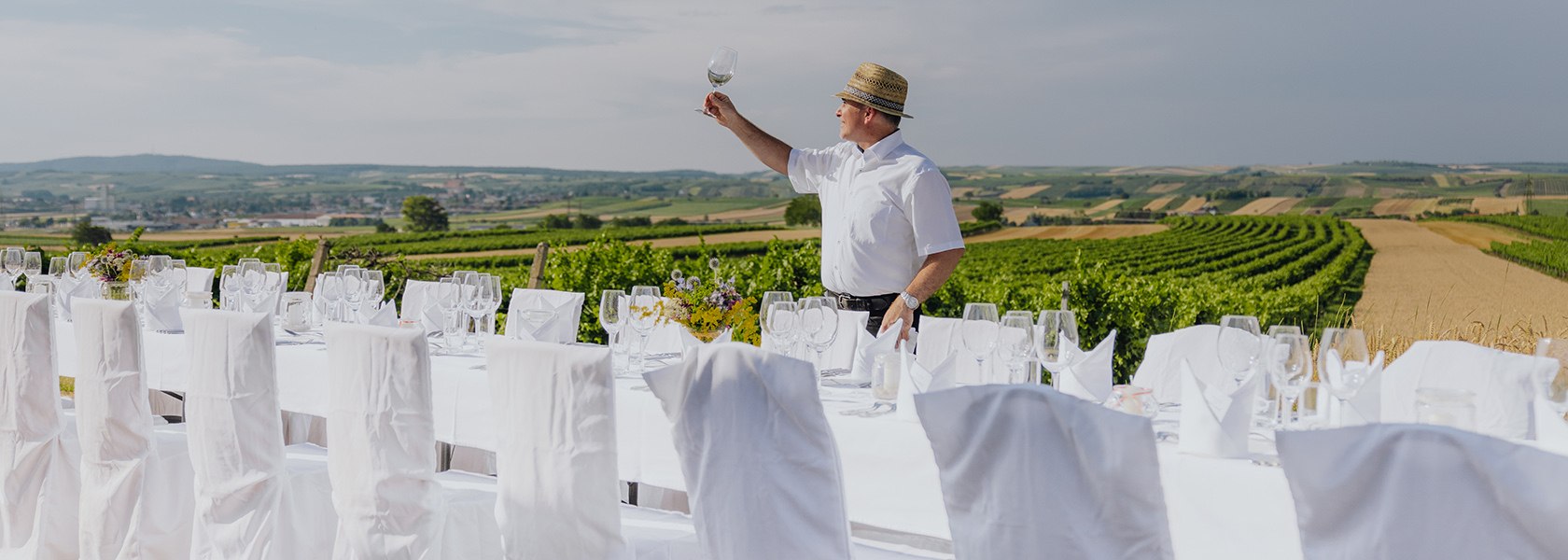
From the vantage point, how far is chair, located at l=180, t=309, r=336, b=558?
2.64 m

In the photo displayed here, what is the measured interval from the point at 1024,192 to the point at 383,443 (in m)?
25.5

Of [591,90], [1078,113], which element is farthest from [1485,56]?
[591,90]

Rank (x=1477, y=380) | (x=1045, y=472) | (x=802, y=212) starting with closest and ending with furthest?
1. (x=1045, y=472)
2. (x=1477, y=380)
3. (x=802, y=212)

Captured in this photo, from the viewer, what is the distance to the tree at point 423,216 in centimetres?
3222

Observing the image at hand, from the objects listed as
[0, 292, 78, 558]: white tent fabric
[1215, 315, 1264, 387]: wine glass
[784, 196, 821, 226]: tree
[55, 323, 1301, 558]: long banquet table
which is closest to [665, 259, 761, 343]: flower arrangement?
[55, 323, 1301, 558]: long banquet table

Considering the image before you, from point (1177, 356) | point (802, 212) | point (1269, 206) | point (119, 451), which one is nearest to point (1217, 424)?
point (1177, 356)

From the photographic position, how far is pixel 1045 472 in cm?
162

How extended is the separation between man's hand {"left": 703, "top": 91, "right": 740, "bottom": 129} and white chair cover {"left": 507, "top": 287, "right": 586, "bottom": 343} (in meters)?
0.76

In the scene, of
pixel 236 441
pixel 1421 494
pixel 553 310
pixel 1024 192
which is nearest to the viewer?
pixel 1421 494

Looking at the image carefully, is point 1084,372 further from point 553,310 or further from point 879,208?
point 553,310

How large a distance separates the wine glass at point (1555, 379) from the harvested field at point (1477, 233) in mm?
17193

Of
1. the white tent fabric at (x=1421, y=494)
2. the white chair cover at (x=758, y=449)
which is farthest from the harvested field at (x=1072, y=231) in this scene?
the white tent fabric at (x=1421, y=494)

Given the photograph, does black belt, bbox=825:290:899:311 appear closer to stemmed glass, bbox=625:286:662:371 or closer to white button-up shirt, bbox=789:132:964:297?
white button-up shirt, bbox=789:132:964:297

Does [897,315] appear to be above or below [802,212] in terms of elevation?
above
